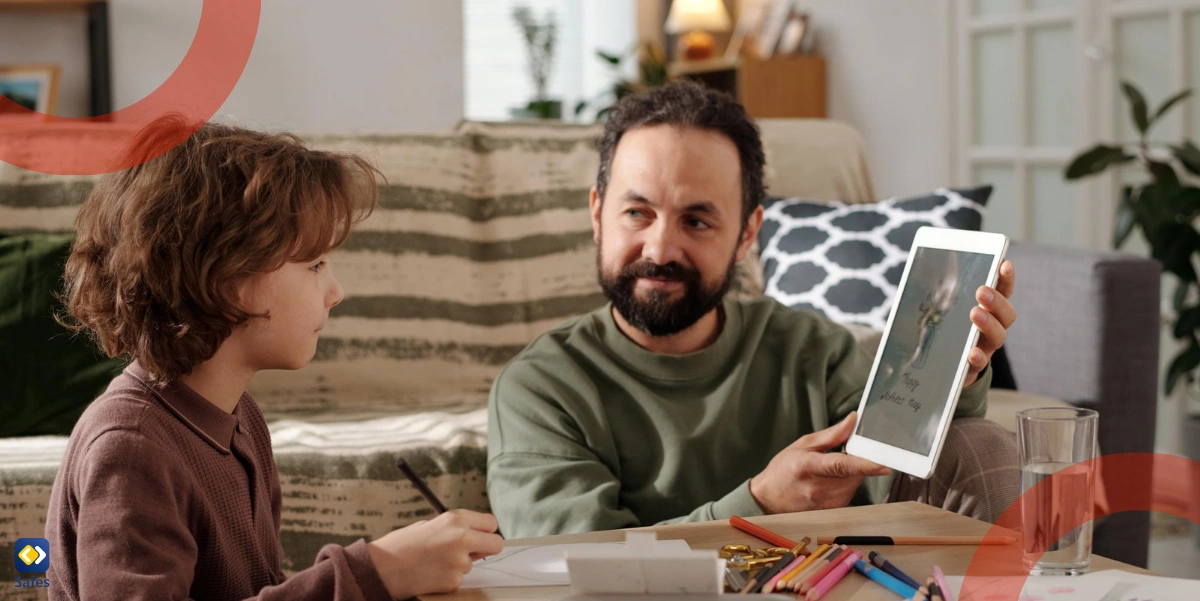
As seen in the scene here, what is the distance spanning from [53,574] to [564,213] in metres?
1.44

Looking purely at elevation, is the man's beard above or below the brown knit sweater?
above

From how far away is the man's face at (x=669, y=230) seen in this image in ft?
4.48

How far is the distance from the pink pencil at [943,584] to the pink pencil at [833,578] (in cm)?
6

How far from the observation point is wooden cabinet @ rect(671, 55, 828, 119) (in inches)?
190

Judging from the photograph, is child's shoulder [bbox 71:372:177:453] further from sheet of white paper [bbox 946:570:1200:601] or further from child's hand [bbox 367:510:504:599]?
sheet of white paper [bbox 946:570:1200:601]

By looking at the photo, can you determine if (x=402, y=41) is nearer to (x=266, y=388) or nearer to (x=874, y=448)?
(x=266, y=388)

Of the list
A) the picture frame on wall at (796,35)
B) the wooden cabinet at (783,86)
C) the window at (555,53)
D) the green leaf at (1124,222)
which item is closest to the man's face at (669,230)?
the green leaf at (1124,222)

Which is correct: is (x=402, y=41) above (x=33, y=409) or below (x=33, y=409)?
above

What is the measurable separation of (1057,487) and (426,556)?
441 mm

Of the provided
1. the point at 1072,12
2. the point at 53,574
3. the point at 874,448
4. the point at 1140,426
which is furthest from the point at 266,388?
the point at 1072,12

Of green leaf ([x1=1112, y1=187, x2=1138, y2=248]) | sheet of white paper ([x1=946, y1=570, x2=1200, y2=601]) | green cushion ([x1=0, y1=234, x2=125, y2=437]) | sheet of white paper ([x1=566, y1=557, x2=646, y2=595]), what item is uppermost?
green leaf ([x1=1112, y1=187, x2=1138, y2=248])

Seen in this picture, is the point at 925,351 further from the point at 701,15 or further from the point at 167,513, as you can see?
the point at 701,15

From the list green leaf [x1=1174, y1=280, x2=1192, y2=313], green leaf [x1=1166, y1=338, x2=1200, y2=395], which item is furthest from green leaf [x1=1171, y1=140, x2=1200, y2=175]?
green leaf [x1=1166, y1=338, x2=1200, y2=395]

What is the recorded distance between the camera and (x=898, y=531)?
888 mm
